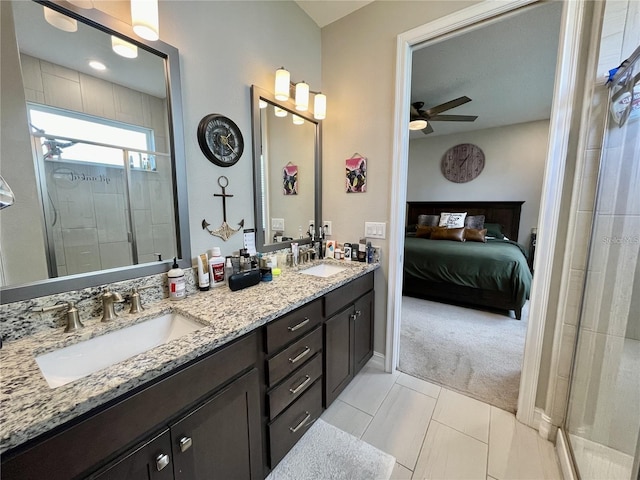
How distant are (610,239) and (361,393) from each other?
162 centimetres

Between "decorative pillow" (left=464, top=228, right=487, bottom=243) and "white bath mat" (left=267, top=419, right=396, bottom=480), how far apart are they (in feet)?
11.7

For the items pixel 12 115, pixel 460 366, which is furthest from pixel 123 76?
pixel 460 366

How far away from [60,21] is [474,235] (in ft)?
15.3

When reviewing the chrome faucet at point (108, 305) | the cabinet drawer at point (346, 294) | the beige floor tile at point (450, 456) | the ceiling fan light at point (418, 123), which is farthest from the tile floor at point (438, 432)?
the ceiling fan light at point (418, 123)

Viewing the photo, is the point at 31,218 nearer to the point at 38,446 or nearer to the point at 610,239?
the point at 38,446

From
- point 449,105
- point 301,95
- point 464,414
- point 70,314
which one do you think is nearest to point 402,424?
point 464,414

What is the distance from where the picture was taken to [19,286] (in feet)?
2.77

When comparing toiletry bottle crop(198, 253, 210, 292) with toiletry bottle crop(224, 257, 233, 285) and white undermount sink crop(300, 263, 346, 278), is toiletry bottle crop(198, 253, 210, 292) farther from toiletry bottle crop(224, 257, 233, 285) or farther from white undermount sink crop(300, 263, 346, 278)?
white undermount sink crop(300, 263, 346, 278)

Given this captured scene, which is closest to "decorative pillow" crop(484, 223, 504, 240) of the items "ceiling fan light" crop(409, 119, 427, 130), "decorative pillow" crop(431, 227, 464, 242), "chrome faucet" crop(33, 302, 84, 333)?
"decorative pillow" crop(431, 227, 464, 242)

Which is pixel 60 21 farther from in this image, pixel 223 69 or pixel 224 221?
pixel 224 221

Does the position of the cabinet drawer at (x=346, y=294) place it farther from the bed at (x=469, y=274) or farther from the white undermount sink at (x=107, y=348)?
the bed at (x=469, y=274)

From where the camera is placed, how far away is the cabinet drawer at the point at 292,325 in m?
1.07

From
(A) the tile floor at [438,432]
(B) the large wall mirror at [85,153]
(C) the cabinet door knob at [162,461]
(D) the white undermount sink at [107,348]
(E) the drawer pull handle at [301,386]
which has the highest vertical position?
(B) the large wall mirror at [85,153]

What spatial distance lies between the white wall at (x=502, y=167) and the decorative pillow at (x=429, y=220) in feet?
1.48
